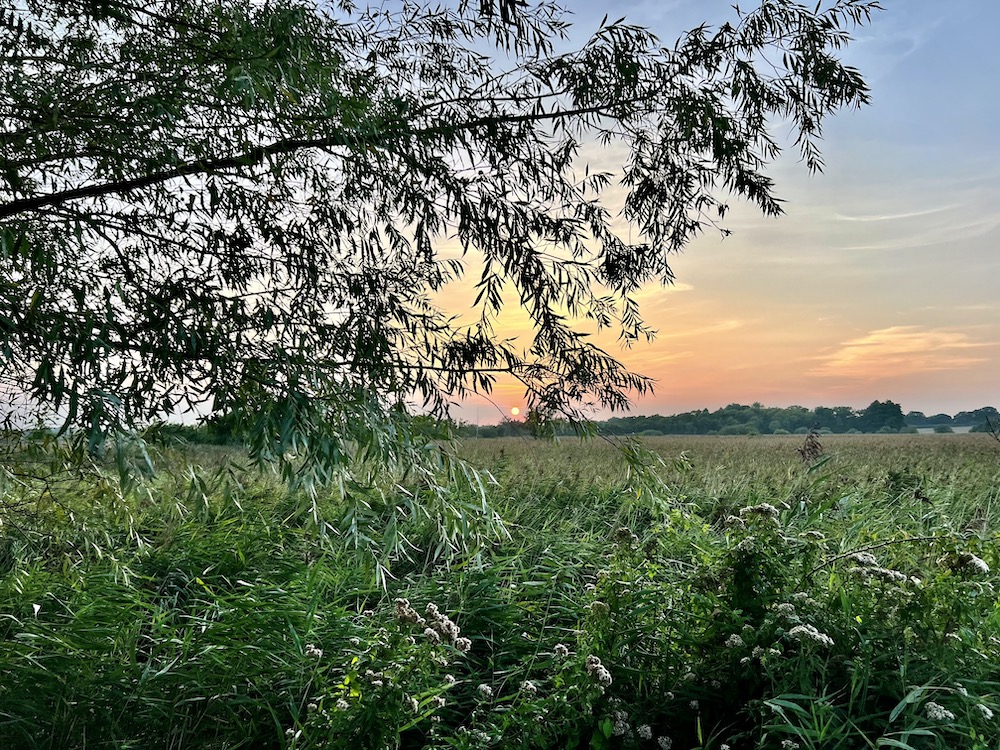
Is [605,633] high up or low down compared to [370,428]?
down

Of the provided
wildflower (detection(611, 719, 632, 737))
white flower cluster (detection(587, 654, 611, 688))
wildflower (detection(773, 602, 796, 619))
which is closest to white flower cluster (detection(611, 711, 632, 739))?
wildflower (detection(611, 719, 632, 737))

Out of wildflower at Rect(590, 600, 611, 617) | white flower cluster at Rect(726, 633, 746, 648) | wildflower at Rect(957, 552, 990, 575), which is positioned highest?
wildflower at Rect(957, 552, 990, 575)

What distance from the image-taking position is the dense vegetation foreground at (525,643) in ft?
7.25

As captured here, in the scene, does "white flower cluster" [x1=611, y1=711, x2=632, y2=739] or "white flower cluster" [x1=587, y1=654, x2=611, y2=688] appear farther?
"white flower cluster" [x1=611, y1=711, x2=632, y2=739]

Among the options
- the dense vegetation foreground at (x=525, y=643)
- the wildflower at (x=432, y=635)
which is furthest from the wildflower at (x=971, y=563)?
the wildflower at (x=432, y=635)

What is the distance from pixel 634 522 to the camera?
502 cm

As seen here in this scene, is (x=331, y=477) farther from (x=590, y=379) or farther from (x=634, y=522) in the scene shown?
(x=634, y=522)

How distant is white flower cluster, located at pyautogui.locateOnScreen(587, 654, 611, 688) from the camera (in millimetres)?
2133

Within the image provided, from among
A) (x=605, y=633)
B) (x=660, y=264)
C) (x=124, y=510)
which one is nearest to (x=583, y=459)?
(x=660, y=264)

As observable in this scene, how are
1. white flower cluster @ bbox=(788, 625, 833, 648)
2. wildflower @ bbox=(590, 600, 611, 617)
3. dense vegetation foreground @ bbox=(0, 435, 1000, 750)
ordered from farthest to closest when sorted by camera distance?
wildflower @ bbox=(590, 600, 611, 617)
dense vegetation foreground @ bbox=(0, 435, 1000, 750)
white flower cluster @ bbox=(788, 625, 833, 648)

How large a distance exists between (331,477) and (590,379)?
131cm

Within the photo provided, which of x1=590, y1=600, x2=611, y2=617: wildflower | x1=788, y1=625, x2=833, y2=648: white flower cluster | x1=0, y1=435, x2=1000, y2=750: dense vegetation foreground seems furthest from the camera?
x1=590, y1=600, x2=611, y2=617: wildflower

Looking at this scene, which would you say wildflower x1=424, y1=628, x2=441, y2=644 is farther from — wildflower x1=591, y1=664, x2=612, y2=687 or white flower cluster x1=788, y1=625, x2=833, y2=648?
white flower cluster x1=788, y1=625, x2=833, y2=648

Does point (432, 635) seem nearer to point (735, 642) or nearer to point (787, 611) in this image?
point (735, 642)
